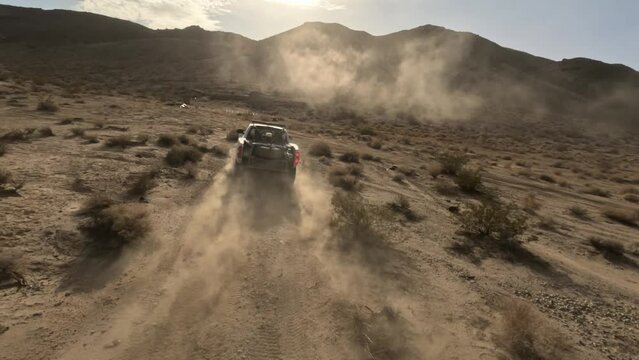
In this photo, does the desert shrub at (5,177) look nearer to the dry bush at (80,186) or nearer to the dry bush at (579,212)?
the dry bush at (80,186)

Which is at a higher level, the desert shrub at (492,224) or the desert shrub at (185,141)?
the desert shrub at (492,224)

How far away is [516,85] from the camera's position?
74500 mm

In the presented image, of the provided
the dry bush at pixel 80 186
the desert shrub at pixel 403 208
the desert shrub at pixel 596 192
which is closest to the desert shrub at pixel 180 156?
the dry bush at pixel 80 186

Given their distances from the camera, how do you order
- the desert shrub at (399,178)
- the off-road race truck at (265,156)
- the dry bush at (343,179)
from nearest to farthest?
the off-road race truck at (265,156), the dry bush at (343,179), the desert shrub at (399,178)

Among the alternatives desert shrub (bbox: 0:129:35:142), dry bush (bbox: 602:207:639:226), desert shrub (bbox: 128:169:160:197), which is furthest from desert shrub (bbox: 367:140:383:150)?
desert shrub (bbox: 0:129:35:142)

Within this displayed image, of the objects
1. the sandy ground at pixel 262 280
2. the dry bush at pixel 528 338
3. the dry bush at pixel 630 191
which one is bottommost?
the dry bush at pixel 630 191

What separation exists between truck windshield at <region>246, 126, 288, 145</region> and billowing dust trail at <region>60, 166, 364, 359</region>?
4.06m

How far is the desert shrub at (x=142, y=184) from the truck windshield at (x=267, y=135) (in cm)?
306

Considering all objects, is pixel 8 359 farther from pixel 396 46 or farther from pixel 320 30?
pixel 320 30

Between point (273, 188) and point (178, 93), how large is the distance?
4412 centimetres

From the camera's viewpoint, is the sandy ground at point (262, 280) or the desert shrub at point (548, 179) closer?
the sandy ground at point (262, 280)

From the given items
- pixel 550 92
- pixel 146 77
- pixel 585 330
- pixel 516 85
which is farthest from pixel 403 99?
pixel 585 330

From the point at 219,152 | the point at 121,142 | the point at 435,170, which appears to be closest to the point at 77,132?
the point at 121,142

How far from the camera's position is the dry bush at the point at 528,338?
5.10 m
